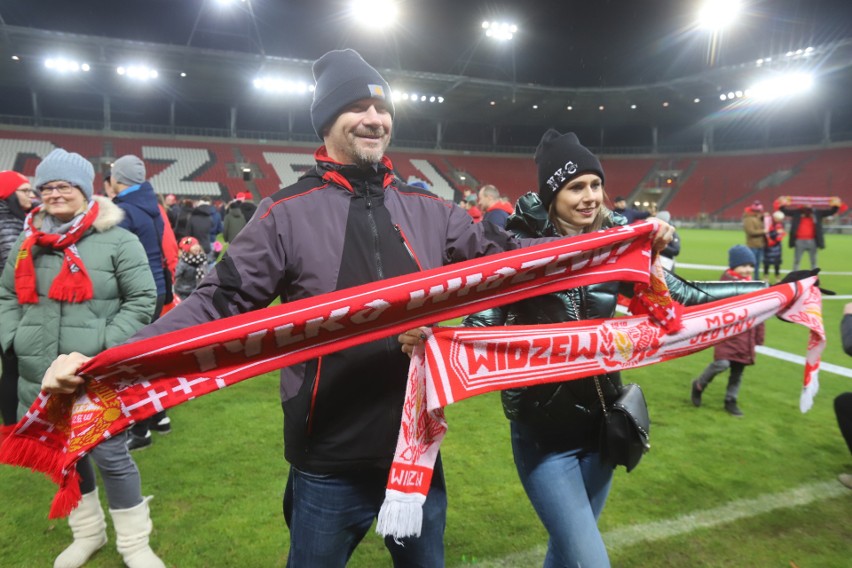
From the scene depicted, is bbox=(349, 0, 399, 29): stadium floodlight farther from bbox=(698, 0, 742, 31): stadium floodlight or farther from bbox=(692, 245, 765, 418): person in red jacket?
bbox=(692, 245, 765, 418): person in red jacket

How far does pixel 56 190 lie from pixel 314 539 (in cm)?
201

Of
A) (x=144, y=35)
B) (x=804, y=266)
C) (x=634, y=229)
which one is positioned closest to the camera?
(x=634, y=229)

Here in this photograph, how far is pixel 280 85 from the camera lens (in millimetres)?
33781

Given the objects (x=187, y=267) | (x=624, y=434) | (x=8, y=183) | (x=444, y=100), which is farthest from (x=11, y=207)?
(x=444, y=100)

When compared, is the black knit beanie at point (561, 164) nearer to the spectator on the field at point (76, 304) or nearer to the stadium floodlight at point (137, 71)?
the spectator on the field at point (76, 304)

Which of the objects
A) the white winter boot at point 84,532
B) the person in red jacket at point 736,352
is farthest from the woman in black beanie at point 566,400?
the person in red jacket at point 736,352

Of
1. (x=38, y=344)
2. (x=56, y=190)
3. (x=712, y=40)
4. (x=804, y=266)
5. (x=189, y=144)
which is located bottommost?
(x=804, y=266)

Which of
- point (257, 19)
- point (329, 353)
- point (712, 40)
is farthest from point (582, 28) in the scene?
point (329, 353)

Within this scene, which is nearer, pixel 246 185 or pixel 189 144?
pixel 246 185

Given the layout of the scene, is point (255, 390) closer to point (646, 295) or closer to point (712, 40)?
point (646, 295)

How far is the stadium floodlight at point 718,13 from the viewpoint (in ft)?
107

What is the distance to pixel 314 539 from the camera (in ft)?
5.20

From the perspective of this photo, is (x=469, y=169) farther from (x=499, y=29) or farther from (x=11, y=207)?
(x=11, y=207)

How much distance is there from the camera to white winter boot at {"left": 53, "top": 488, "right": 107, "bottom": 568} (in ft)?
8.64
